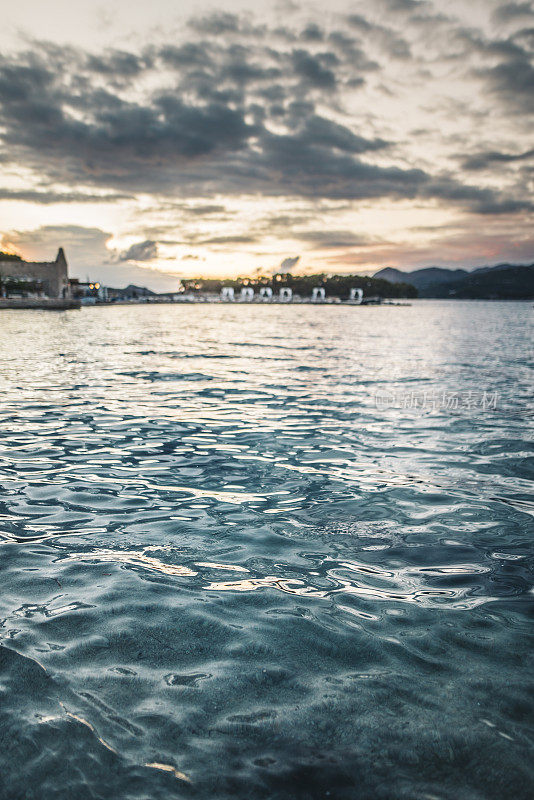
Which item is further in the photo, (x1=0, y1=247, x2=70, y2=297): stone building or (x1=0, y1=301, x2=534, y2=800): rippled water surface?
(x1=0, y1=247, x2=70, y2=297): stone building

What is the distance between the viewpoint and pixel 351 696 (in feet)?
13.3

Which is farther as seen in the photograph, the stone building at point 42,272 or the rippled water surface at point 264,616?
the stone building at point 42,272

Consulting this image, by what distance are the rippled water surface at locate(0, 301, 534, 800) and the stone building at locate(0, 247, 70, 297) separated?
174302 millimetres

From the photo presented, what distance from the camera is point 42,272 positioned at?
568ft

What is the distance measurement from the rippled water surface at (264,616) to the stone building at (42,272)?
6862 inches

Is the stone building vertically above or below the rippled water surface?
above

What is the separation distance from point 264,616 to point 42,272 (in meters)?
190

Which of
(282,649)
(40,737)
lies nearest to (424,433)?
(282,649)

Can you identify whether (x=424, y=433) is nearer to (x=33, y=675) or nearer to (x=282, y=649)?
(x=282, y=649)

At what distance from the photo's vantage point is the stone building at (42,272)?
164 metres

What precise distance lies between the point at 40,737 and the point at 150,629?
1.46m

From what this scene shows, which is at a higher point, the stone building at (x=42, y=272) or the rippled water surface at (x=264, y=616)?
the stone building at (x=42, y=272)

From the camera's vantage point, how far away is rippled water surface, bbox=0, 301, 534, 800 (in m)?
3.42

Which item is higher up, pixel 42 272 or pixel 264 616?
pixel 42 272
